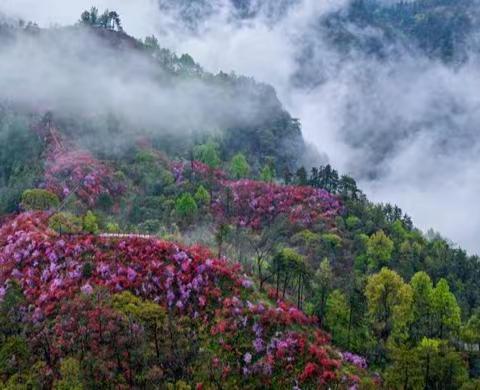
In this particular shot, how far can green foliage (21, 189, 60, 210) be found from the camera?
118 metres

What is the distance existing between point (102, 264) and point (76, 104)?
361 feet

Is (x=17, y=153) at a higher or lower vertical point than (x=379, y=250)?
higher

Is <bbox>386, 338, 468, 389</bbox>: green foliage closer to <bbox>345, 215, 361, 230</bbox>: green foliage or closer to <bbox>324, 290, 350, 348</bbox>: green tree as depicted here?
<bbox>324, 290, 350, 348</bbox>: green tree

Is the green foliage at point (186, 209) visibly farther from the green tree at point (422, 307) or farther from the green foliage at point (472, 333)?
the green foliage at point (472, 333)

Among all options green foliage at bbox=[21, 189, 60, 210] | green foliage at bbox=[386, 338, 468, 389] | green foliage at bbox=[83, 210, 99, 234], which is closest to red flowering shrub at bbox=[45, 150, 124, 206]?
green foliage at bbox=[21, 189, 60, 210]

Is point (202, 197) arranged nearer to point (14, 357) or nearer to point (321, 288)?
point (321, 288)

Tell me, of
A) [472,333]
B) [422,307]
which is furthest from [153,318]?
[472,333]

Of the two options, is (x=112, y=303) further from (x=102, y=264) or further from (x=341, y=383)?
(x=341, y=383)

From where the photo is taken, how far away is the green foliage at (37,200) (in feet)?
388

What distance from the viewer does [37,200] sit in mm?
118500

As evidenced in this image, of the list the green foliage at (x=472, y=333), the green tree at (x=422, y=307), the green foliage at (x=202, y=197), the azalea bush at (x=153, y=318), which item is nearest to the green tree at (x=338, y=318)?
the azalea bush at (x=153, y=318)

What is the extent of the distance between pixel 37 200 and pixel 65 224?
19105 millimetres

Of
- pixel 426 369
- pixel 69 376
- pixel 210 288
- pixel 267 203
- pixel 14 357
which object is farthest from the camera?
pixel 267 203

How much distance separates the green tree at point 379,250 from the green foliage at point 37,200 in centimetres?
6023
